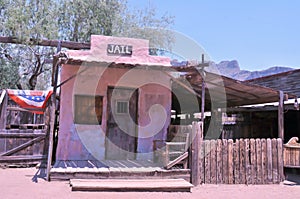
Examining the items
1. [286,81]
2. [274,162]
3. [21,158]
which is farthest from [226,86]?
[21,158]

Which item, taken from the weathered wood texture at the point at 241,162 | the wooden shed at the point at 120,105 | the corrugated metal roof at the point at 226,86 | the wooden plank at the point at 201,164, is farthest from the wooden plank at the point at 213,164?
the corrugated metal roof at the point at 226,86

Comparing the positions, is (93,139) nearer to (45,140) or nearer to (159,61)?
(45,140)

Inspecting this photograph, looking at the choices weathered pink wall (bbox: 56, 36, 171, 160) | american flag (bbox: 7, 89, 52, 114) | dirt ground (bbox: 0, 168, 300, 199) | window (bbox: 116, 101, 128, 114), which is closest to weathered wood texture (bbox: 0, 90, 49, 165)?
dirt ground (bbox: 0, 168, 300, 199)

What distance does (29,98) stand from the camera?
1189cm

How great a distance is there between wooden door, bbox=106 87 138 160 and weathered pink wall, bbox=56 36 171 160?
20 centimetres

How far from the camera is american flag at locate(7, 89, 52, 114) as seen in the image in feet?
38.5

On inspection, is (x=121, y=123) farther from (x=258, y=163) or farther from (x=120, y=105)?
(x=258, y=163)

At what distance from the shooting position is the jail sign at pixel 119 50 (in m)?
9.26

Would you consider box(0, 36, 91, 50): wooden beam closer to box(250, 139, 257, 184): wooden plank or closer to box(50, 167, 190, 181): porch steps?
box(50, 167, 190, 181): porch steps

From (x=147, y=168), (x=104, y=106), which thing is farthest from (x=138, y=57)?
(x=147, y=168)

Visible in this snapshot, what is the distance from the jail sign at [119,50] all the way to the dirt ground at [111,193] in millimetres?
4047

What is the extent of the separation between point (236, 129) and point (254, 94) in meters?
5.40

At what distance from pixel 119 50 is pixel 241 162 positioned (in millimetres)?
4812

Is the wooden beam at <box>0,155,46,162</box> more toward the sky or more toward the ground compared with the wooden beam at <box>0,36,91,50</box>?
more toward the ground
